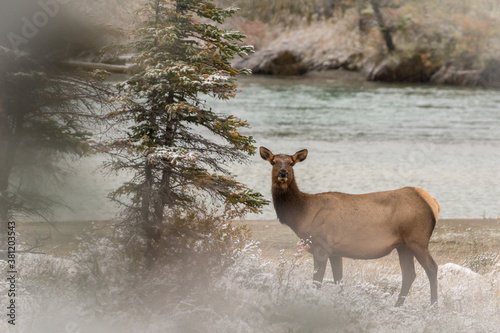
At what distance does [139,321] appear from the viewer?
938cm

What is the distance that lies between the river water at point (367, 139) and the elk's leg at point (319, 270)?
7.78ft

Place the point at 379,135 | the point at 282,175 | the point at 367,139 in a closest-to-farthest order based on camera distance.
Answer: the point at 282,175 → the point at 367,139 → the point at 379,135

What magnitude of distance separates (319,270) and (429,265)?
1501mm

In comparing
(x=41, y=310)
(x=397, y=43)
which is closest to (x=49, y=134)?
(x=41, y=310)

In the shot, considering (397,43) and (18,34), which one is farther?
(397,43)

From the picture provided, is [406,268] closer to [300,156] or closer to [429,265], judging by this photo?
[429,265]

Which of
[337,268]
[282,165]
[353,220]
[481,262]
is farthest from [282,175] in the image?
[481,262]

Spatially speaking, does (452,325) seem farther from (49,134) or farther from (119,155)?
(49,134)

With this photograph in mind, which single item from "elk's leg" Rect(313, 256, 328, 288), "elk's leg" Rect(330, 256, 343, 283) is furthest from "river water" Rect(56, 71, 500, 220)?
"elk's leg" Rect(313, 256, 328, 288)

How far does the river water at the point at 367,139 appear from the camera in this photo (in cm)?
1911

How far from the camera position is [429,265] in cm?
949

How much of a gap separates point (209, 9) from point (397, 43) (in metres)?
38.8

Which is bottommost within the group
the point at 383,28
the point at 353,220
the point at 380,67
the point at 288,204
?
the point at 353,220

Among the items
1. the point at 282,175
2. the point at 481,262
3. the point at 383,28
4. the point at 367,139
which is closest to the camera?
the point at 282,175
